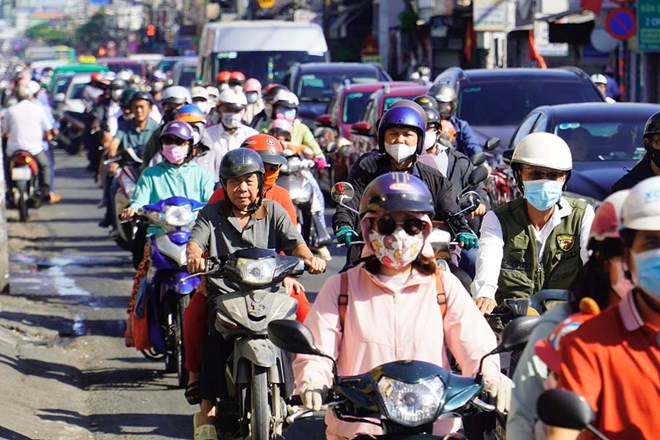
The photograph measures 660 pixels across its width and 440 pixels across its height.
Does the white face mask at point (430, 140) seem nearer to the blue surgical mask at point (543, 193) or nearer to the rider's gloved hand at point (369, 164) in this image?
the rider's gloved hand at point (369, 164)

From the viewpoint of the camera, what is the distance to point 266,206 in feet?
25.9

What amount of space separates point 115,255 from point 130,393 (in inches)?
307

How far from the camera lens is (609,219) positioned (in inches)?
153

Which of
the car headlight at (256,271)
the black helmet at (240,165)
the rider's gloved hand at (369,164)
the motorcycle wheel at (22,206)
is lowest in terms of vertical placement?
the motorcycle wheel at (22,206)

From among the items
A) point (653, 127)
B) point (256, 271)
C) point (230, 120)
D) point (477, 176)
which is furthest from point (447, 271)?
point (230, 120)

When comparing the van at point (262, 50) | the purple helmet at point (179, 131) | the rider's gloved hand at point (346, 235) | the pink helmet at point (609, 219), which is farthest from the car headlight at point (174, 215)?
the van at point (262, 50)

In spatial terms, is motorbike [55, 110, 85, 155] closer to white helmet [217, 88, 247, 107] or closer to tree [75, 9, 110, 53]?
white helmet [217, 88, 247, 107]

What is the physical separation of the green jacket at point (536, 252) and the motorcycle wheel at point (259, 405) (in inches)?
48.9

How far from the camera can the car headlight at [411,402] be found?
4.62m

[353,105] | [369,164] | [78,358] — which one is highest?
[369,164]

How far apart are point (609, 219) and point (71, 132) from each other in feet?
113

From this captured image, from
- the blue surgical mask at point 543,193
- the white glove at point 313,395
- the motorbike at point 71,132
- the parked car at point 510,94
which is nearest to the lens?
the white glove at point 313,395

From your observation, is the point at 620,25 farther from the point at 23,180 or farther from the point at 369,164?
the point at 369,164

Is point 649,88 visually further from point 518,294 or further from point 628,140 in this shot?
point 518,294
